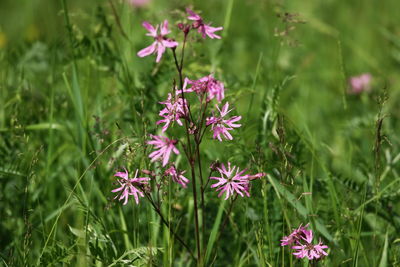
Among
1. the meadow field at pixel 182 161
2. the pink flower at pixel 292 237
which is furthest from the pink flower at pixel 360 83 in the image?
the pink flower at pixel 292 237

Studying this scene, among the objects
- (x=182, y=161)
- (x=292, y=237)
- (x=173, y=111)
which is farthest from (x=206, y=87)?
(x=182, y=161)

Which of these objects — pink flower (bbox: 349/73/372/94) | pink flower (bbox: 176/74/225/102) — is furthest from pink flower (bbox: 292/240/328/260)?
pink flower (bbox: 349/73/372/94)

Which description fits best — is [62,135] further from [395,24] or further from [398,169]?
[395,24]

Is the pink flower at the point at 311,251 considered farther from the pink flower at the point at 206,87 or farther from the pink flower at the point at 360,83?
the pink flower at the point at 360,83

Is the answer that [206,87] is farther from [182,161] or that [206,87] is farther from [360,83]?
[360,83]


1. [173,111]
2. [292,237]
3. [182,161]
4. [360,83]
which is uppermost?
[173,111]

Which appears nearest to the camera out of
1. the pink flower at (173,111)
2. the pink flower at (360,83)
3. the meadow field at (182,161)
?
the pink flower at (173,111)
